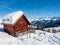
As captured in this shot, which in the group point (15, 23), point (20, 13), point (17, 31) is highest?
point (20, 13)

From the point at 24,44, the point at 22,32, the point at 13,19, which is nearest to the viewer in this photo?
the point at 24,44

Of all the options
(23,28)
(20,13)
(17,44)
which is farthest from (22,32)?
(17,44)

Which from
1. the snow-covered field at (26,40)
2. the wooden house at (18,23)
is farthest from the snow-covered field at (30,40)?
the wooden house at (18,23)

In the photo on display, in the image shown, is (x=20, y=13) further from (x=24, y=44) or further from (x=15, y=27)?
(x=24, y=44)

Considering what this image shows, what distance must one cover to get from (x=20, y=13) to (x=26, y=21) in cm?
251

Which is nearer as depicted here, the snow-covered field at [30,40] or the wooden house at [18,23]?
the snow-covered field at [30,40]

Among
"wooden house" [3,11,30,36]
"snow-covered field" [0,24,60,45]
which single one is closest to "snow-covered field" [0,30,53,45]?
"snow-covered field" [0,24,60,45]

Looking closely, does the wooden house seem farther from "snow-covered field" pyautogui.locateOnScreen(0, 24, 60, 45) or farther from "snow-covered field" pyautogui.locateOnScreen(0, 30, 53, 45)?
"snow-covered field" pyautogui.locateOnScreen(0, 30, 53, 45)

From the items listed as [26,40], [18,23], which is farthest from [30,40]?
[18,23]

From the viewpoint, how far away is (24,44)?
15.0m

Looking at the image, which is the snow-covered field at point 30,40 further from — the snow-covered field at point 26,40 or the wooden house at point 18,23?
the wooden house at point 18,23

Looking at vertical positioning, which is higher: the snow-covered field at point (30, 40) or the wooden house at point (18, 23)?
the wooden house at point (18, 23)

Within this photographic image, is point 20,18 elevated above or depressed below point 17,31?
above

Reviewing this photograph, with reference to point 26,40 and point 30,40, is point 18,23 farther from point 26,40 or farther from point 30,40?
point 30,40
